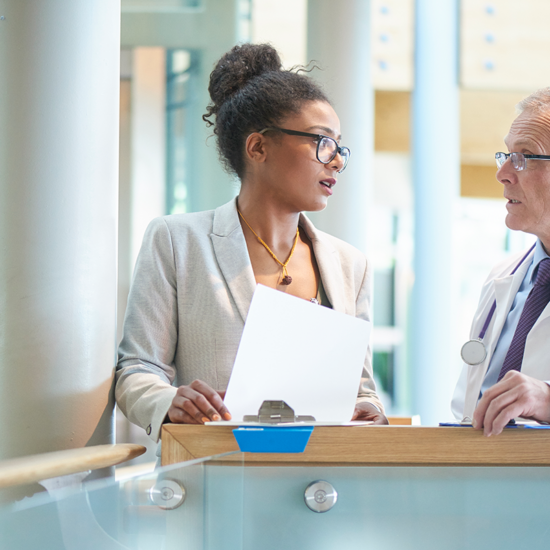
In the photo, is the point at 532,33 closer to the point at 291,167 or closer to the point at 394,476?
the point at 291,167

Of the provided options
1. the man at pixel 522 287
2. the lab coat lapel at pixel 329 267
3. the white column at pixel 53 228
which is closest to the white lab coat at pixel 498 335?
the man at pixel 522 287

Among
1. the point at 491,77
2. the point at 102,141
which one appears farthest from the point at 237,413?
the point at 491,77

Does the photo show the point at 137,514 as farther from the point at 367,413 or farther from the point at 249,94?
the point at 249,94

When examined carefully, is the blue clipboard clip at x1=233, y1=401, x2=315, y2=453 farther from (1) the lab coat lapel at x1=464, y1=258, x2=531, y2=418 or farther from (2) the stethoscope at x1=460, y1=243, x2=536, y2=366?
(1) the lab coat lapel at x1=464, y1=258, x2=531, y2=418

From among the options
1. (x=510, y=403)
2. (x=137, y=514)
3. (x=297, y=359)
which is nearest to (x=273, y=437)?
(x=297, y=359)

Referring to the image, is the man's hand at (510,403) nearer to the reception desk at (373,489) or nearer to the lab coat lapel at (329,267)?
the reception desk at (373,489)

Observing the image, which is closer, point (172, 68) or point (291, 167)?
point (291, 167)

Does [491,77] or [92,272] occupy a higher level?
[491,77]

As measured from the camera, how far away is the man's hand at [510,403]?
48.1 inches

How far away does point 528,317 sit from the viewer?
2.04 meters

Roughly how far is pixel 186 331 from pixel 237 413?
54 centimetres

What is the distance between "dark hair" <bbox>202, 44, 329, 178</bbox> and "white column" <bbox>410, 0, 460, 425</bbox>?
3517 millimetres

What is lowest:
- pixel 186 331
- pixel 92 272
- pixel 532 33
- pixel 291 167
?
pixel 186 331

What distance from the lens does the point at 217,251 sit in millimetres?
1867
